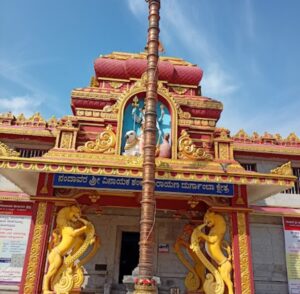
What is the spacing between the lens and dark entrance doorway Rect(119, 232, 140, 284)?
42.2ft

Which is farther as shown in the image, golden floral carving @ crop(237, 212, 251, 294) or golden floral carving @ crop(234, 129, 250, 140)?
golden floral carving @ crop(234, 129, 250, 140)

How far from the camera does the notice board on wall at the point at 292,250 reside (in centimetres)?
1289

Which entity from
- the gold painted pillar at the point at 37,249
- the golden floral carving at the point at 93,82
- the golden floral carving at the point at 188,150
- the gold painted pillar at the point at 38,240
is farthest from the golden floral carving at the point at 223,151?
the golden floral carving at the point at 93,82

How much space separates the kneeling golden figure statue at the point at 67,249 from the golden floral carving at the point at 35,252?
12.5 inches

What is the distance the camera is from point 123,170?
9.11 metres

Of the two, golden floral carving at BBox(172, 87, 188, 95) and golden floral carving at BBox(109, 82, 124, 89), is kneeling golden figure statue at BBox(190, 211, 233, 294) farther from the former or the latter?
golden floral carving at BBox(109, 82, 124, 89)

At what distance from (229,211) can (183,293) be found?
13.6ft

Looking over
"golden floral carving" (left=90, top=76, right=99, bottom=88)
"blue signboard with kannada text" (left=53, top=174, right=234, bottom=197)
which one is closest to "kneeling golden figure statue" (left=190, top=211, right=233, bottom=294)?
"blue signboard with kannada text" (left=53, top=174, right=234, bottom=197)

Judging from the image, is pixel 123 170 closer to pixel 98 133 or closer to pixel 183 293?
pixel 98 133

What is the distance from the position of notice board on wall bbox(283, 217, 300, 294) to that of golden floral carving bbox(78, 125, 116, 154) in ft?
25.1

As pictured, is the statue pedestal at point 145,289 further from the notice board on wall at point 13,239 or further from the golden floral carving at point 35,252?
the notice board on wall at point 13,239

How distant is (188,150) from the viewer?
10.6 m

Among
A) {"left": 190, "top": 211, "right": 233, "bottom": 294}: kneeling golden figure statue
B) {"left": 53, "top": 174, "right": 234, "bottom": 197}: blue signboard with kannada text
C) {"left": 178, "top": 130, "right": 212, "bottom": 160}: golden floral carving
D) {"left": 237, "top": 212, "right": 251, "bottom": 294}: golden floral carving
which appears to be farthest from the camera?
{"left": 178, "top": 130, "right": 212, "bottom": 160}: golden floral carving

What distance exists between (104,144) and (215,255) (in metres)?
4.47
